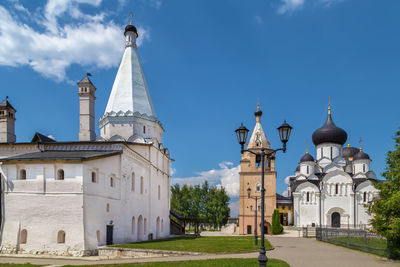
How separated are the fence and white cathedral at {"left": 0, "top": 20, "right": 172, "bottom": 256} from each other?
12.8 metres

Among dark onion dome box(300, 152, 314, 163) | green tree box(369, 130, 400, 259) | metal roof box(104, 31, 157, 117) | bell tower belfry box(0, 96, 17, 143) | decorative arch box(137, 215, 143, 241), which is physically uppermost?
metal roof box(104, 31, 157, 117)

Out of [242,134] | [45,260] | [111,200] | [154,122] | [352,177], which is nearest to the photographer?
[242,134]

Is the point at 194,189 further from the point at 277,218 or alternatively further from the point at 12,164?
the point at 12,164

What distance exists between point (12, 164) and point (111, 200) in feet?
17.6

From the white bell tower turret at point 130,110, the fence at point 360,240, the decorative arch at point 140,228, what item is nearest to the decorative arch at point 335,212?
the fence at point 360,240

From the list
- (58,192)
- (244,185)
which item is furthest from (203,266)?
(244,185)

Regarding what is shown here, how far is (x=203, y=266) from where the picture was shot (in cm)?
1103

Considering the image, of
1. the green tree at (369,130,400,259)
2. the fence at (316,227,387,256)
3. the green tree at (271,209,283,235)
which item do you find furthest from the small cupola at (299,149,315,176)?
the green tree at (369,130,400,259)

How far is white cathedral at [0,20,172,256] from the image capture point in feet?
53.6

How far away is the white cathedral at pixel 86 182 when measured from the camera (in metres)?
16.3

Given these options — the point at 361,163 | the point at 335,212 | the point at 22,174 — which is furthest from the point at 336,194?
the point at 22,174

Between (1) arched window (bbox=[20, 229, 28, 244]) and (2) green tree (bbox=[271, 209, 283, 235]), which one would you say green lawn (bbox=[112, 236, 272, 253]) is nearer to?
(1) arched window (bbox=[20, 229, 28, 244])

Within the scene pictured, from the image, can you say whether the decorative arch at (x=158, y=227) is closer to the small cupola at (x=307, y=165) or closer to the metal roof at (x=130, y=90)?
the metal roof at (x=130, y=90)

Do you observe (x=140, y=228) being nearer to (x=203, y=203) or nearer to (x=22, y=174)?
(x=22, y=174)
